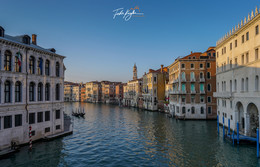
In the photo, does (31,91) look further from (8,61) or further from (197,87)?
(197,87)

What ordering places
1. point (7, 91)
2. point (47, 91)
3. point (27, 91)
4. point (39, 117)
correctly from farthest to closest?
point (47, 91) → point (39, 117) → point (27, 91) → point (7, 91)

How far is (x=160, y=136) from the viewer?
25.2 m

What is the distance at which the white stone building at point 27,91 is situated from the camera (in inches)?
688

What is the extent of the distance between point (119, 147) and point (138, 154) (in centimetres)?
306

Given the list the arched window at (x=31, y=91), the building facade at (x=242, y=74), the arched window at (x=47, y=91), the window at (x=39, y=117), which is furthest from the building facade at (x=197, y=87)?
the arched window at (x=31, y=91)

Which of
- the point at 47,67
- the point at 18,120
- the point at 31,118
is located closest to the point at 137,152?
the point at 31,118

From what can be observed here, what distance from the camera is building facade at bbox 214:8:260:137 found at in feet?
64.1

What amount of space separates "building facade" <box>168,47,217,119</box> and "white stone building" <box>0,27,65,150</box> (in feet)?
82.1

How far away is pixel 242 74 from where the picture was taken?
22156mm

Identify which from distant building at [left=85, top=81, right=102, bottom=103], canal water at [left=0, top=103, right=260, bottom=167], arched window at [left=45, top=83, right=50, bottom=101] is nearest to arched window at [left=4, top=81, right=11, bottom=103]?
arched window at [left=45, top=83, right=50, bottom=101]

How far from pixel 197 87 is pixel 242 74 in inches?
670

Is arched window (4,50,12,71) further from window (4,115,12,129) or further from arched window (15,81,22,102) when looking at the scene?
window (4,115,12,129)

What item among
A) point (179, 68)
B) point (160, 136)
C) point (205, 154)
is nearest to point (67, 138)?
point (160, 136)

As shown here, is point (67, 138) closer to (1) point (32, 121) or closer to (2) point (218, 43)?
(1) point (32, 121)
